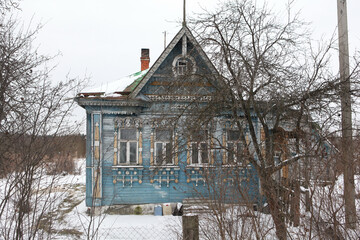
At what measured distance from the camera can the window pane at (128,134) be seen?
1007 centimetres

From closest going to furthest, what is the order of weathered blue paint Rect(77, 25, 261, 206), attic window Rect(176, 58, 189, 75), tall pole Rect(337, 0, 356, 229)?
1. tall pole Rect(337, 0, 356, 229)
2. attic window Rect(176, 58, 189, 75)
3. weathered blue paint Rect(77, 25, 261, 206)

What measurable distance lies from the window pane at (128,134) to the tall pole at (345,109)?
21.6ft

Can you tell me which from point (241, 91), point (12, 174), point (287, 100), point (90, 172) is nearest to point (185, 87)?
point (241, 91)

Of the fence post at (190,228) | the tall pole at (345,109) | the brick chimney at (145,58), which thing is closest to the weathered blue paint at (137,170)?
the brick chimney at (145,58)

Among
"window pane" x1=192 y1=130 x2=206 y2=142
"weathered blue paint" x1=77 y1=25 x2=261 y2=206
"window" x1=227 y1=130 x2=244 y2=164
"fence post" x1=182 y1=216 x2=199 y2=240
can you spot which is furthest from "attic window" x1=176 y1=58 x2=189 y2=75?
"fence post" x1=182 y1=216 x2=199 y2=240

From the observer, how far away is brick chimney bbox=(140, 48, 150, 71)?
1393cm

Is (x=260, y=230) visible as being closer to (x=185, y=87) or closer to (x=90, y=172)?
(x=185, y=87)

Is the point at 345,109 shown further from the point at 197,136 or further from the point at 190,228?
the point at 190,228

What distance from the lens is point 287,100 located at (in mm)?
5891

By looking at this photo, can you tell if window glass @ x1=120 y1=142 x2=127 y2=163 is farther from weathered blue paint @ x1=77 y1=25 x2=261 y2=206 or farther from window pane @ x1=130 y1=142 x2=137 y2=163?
weathered blue paint @ x1=77 y1=25 x2=261 y2=206

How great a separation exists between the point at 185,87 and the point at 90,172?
5.01 metres

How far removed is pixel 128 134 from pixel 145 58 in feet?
17.3

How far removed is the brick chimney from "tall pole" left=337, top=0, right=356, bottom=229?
29.5ft

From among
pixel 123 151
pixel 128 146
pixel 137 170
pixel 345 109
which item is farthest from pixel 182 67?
pixel 345 109
